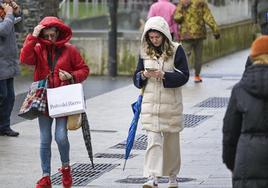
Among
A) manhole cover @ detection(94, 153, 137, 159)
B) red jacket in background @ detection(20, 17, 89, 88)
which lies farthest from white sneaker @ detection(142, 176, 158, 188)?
manhole cover @ detection(94, 153, 137, 159)

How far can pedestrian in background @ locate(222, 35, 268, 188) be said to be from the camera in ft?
19.2

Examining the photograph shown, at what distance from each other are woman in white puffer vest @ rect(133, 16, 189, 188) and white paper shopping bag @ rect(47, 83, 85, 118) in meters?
0.57

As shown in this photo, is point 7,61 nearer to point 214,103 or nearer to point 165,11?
point 214,103

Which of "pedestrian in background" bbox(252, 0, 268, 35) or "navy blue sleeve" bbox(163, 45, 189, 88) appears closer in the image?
"navy blue sleeve" bbox(163, 45, 189, 88)

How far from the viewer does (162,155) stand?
28.6 ft

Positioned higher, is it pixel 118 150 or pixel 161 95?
pixel 161 95

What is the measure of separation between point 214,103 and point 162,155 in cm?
613

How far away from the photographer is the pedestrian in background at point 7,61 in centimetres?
1121

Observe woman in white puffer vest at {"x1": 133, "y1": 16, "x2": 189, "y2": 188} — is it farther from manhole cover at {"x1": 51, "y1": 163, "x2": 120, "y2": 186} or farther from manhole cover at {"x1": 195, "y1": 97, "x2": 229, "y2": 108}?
manhole cover at {"x1": 195, "y1": 97, "x2": 229, "y2": 108}

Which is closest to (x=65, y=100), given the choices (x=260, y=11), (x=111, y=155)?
(x=111, y=155)

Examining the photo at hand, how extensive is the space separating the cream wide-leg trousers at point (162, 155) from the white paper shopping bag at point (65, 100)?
28.4 inches

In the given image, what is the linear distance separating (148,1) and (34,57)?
26.5 meters

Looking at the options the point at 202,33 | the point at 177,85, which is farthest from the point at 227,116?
the point at 202,33

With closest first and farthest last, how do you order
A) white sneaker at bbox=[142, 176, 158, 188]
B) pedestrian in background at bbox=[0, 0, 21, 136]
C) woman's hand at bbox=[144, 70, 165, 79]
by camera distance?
1. white sneaker at bbox=[142, 176, 158, 188]
2. woman's hand at bbox=[144, 70, 165, 79]
3. pedestrian in background at bbox=[0, 0, 21, 136]
